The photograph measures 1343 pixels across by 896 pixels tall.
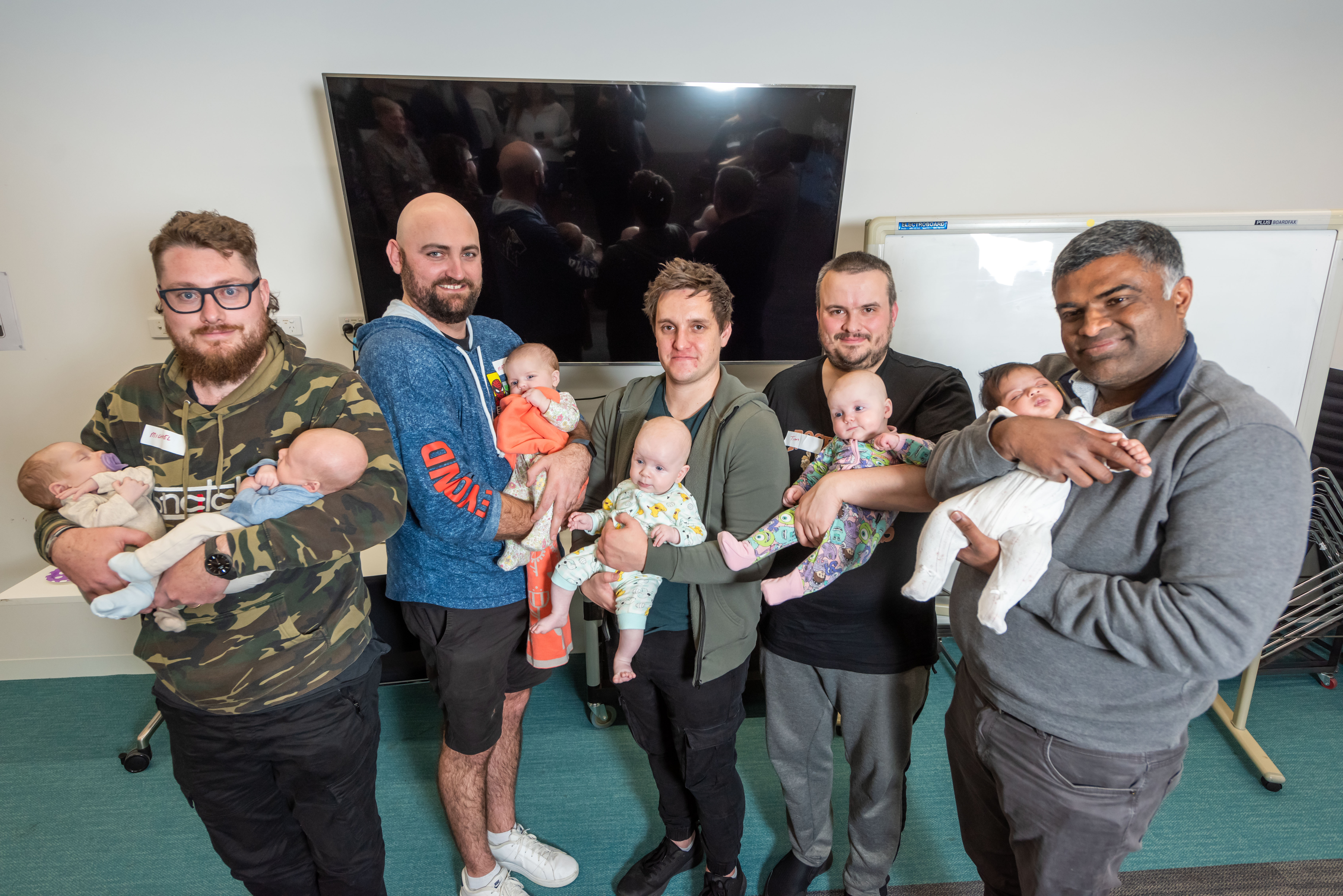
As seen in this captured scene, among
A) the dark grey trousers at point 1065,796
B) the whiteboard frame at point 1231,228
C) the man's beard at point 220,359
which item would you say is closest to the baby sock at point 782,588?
the dark grey trousers at point 1065,796

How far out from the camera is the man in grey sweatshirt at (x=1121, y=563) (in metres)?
1.05

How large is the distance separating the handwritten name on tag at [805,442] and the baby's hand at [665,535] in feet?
1.31

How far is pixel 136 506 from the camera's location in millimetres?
1416

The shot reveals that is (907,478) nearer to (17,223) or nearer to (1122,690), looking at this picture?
(1122,690)

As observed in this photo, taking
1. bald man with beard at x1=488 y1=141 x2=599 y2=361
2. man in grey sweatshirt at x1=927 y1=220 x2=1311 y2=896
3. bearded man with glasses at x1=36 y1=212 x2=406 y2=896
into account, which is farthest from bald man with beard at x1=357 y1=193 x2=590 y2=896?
man in grey sweatshirt at x1=927 y1=220 x2=1311 y2=896

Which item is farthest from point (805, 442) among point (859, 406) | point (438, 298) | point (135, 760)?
point (135, 760)

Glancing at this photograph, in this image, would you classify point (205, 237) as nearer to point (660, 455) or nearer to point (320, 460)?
point (320, 460)

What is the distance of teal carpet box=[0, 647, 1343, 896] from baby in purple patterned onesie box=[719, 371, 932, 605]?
1.20 m

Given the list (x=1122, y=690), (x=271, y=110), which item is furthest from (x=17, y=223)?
(x=1122, y=690)

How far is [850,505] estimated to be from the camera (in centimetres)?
164

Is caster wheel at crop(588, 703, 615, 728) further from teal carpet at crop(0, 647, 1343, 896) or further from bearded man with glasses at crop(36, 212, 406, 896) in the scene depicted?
bearded man with glasses at crop(36, 212, 406, 896)

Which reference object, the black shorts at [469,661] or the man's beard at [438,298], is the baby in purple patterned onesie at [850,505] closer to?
the black shorts at [469,661]

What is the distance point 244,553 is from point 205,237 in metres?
0.74

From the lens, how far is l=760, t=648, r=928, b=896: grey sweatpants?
1749mm
